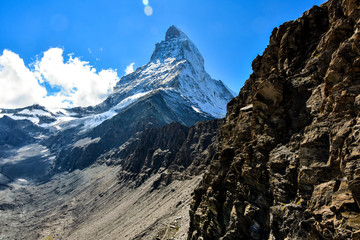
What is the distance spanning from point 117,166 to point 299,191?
179077 millimetres

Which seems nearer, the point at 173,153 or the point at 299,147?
the point at 299,147

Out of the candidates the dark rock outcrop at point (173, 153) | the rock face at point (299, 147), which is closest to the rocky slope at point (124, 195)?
the dark rock outcrop at point (173, 153)

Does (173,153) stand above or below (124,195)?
above

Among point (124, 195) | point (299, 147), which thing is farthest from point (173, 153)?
point (299, 147)

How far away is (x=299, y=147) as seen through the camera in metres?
16.9

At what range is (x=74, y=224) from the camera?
379 ft

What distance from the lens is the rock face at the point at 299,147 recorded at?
12875 mm

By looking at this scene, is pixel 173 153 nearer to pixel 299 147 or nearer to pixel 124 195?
pixel 124 195

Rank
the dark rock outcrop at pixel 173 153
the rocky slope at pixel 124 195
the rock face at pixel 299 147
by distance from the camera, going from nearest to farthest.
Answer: the rock face at pixel 299 147 < the rocky slope at pixel 124 195 < the dark rock outcrop at pixel 173 153

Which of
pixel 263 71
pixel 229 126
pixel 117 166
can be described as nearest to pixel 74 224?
pixel 117 166

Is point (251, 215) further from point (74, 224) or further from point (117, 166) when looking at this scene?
point (117, 166)

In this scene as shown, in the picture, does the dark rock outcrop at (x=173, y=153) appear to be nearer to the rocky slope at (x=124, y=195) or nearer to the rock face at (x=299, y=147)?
the rocky slope at (x=124, y=195)

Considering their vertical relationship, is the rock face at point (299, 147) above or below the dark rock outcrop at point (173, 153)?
below

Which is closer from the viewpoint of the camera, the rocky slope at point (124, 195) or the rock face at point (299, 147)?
the rock face at point (299, 147)
